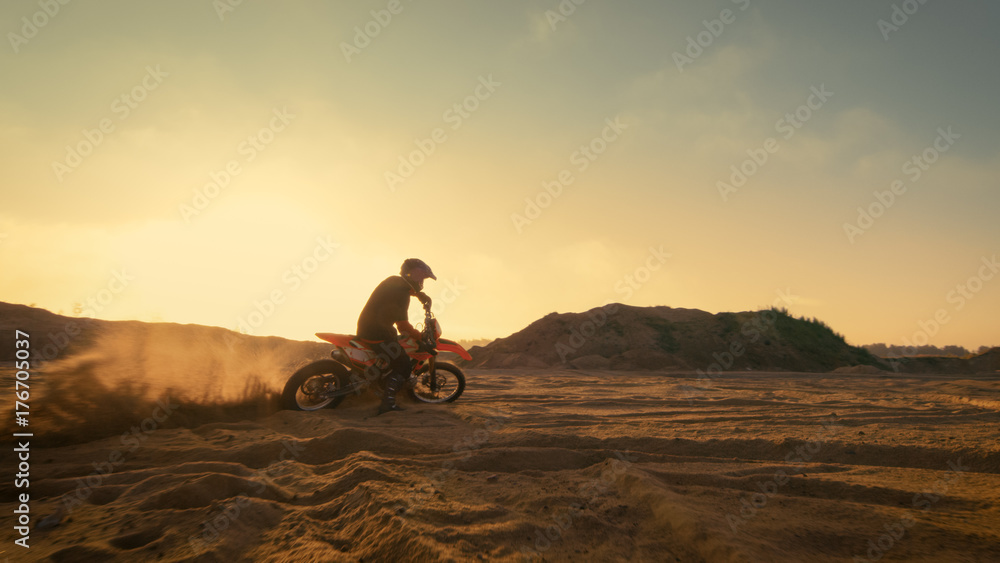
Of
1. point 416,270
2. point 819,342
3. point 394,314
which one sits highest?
point 416,270

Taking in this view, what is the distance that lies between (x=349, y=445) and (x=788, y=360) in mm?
21541

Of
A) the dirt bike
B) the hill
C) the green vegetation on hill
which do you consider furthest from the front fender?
the green vegetation on hill

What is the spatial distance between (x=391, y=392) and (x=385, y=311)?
43.2 inches

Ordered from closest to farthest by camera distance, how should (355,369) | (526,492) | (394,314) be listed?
1. (526,492)
2. (355,369)
3. (394,314)

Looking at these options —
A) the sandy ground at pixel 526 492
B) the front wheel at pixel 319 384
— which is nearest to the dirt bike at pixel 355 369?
the front wheel at pixel 319 384

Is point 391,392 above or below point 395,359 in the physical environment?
below

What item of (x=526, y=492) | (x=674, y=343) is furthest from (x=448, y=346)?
(x=674, y=343)

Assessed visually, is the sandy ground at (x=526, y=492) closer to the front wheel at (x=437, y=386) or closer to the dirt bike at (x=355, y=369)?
the dirt bike at (x=355, y=369)

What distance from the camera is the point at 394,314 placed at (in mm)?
6074

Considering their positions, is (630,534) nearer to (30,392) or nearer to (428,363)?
(428,363)

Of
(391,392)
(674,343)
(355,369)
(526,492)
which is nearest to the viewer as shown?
(526,492)

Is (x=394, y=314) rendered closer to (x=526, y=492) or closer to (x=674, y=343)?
(x=526, y=492)

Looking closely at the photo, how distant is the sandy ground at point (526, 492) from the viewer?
1.97 m

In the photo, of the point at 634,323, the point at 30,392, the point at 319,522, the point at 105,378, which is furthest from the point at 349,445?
the point at 634,323
